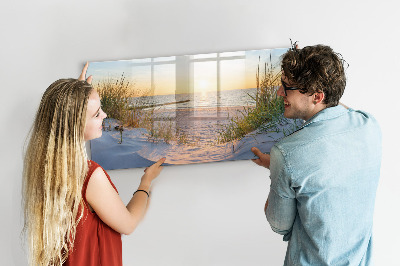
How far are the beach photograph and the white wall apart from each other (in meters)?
0.06

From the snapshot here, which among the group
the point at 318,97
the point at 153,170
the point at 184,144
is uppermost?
the point at 318,97

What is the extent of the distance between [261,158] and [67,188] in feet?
3.30

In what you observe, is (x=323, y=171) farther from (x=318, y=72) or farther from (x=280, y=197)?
(x=318, y=72)

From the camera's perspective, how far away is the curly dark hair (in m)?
1.45

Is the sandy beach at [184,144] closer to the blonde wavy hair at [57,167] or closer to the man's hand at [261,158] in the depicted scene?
the man's hand at [261,158]

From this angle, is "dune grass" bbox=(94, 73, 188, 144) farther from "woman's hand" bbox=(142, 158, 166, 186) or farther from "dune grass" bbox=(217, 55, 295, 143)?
"dune grass" bbox=(217, 55, 295, 143)

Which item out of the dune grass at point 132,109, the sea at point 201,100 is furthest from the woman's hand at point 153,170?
the sea at point 201,100

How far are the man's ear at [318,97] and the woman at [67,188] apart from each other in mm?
789

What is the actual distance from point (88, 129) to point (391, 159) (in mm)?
1635

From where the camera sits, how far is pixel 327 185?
4.58ft

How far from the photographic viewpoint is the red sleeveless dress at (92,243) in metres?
1.44

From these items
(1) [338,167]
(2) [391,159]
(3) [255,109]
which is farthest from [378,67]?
(1) [338,167]

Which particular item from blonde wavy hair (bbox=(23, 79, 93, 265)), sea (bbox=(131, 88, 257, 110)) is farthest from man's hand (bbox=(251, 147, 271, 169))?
blonde wavy hair (bbox=(23, 79, 93, 265))

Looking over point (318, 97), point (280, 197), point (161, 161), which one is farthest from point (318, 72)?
point (161, 161)
